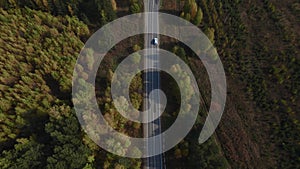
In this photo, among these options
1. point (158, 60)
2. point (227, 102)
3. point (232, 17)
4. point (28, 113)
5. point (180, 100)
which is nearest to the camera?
point (28, 113)

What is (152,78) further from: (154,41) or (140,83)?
(154,41)

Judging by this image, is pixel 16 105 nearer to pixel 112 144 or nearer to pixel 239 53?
pixel 112 144

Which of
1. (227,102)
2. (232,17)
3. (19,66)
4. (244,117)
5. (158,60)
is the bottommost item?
(244,117)

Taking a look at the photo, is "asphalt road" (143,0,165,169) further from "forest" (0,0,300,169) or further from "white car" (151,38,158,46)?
"forest" (0,0,300,169)

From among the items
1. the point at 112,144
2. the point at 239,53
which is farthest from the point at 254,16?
the point at 112,144

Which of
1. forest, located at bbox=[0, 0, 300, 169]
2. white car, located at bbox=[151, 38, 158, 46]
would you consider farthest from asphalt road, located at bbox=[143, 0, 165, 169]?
forest, located at bbox=[0, 0, 300, 169]

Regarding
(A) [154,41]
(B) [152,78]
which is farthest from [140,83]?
(A) [154,41]
